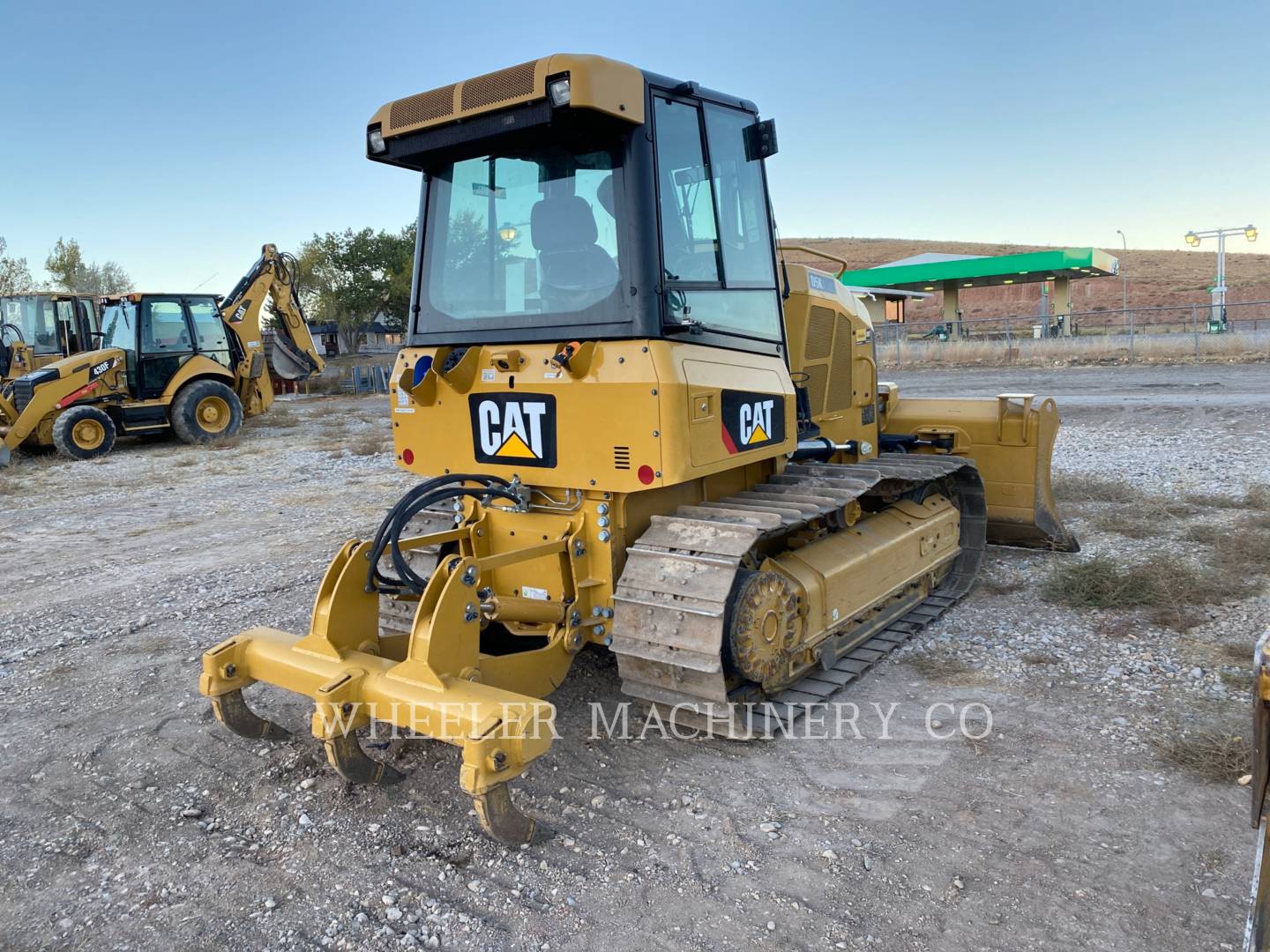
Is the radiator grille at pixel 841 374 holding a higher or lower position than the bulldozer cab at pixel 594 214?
lower

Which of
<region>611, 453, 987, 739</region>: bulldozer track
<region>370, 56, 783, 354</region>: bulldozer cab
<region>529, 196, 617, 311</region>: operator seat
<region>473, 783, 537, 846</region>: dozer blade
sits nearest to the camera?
<region>473, 783, 537, 846</region>: dozer blade

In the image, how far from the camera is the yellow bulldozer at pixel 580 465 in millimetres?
3744

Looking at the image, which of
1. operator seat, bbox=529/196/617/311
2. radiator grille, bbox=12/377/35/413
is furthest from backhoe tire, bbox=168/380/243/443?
operator seat, bbox=529/196/617/311

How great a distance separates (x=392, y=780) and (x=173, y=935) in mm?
973

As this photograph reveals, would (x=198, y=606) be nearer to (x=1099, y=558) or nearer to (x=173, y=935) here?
(x=173, y=935)

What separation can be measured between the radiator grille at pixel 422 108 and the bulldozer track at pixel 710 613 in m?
2.11

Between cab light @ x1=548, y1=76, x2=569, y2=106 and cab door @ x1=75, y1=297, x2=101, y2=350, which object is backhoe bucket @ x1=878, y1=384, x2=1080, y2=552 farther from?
cab door @ x1=75, y1=297, x2=101, y2=350

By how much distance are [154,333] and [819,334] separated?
14.0m

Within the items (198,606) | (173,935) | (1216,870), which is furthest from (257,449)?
(1216,870)

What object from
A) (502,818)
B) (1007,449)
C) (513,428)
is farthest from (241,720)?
(1007,449)

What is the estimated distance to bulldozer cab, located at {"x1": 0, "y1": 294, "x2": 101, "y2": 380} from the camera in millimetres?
17219

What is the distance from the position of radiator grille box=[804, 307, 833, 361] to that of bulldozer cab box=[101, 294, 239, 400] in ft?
45.3

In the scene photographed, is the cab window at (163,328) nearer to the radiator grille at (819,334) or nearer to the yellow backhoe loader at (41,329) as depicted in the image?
the yellow backhoe loader at (41,329)

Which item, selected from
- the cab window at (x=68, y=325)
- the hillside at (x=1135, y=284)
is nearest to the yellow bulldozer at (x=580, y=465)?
the cab window at (x=68, y=325)
